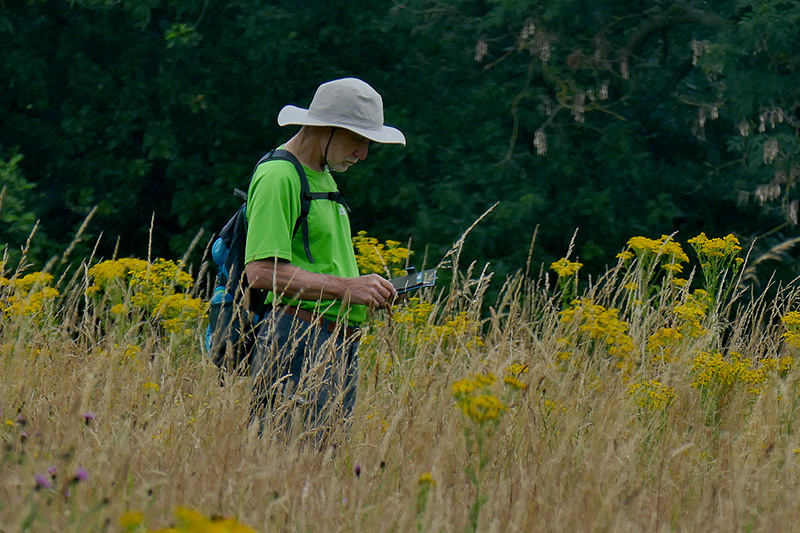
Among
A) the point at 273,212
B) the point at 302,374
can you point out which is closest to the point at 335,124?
the point at 273,212

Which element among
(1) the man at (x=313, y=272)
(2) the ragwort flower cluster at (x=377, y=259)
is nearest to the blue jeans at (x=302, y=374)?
(1) the man at (x=313, y=272)

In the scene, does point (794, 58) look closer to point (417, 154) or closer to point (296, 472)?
point (417, 154)

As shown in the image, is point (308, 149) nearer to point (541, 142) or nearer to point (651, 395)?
point (651, 395)

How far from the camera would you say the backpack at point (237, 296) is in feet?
9.15

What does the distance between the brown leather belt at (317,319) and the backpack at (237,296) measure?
83mm

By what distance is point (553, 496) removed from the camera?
2.40m

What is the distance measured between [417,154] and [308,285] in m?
7.11

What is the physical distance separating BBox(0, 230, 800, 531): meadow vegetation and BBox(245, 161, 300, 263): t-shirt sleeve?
0.42 metres

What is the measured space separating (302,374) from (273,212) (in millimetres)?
472

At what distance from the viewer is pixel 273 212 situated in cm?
269

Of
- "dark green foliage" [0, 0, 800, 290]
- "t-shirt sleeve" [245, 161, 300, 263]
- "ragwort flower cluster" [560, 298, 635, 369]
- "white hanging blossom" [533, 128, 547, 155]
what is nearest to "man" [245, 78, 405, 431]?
"t-shirt sleeve" [245, 161, 300, 263]

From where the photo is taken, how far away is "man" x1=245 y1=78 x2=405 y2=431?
8.92 feet

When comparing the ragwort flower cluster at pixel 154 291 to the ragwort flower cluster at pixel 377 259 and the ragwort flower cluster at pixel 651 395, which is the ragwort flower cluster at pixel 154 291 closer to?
the ragwort flower cluster at pixel 377 259

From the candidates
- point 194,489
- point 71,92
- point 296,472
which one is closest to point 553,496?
point 296,472
